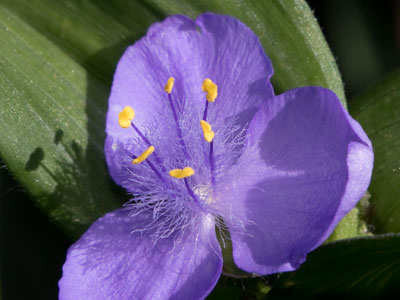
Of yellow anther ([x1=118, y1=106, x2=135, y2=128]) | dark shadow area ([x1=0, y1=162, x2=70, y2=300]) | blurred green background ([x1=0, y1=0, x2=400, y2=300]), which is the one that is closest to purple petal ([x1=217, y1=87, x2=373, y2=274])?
yellow anther ([x1=118, y1=106, x2=135, y2=128])

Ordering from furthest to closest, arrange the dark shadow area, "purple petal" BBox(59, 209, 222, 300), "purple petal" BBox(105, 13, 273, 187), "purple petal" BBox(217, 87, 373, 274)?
1. the dark shadow area
2. "purple petal" BBox(105, 13, 273, 187)
3. "purple petal" BBox(59, 209, 222, 300)
4. "purple petal" BBox(217, 87, 373, 274)

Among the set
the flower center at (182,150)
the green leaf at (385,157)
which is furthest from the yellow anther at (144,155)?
the green leaf at (385,157)

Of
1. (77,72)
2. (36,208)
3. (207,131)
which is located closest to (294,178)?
(207,131)

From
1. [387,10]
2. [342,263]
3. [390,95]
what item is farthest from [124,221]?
[387,10]

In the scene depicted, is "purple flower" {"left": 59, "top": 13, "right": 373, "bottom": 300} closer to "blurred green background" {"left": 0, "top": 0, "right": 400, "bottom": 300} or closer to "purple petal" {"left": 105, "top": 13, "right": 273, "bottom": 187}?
"purple petal" {"left": 105, "top": 13, "right": 273, "bottom": 187}

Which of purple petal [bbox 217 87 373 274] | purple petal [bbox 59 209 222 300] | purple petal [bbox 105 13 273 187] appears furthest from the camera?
purple petal [bbox 105 13 273 187]

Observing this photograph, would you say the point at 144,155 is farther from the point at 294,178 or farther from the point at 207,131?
the point at 294,178

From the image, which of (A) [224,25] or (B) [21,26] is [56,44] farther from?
(A) [224,25]
